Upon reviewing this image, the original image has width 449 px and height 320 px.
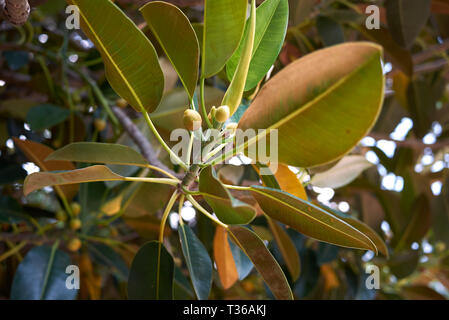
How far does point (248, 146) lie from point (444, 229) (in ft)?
3.98

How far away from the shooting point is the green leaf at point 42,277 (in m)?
0.81

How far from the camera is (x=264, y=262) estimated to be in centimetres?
60

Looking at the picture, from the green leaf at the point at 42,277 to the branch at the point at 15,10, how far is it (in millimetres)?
475

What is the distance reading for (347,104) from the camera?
0.40 metres

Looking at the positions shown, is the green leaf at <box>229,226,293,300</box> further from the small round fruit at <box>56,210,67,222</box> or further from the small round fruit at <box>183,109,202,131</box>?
the small round fruit at <box>56,210,67,222</box>

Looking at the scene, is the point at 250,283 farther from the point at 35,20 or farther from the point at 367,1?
the point at 35,20

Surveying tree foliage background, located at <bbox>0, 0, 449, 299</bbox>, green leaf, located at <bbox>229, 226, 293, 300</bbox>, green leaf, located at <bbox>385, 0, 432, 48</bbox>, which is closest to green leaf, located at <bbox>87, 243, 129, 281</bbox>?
tree foliage background, located at <bbox>0, 0, 449, 299</bbox>

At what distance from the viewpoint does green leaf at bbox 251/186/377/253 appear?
50 centimetres

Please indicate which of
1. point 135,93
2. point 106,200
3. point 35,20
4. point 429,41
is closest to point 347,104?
point 135,93

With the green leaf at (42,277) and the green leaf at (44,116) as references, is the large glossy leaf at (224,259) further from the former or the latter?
the green leaf at (44,116)

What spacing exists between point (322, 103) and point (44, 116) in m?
0.80

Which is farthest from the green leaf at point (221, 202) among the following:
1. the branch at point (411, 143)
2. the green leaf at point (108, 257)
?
the branch at point (411, 143)

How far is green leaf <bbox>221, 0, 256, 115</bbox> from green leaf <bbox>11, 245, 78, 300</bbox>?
552 millimetres

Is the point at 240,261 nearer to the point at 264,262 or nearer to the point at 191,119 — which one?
the point at 264,262
